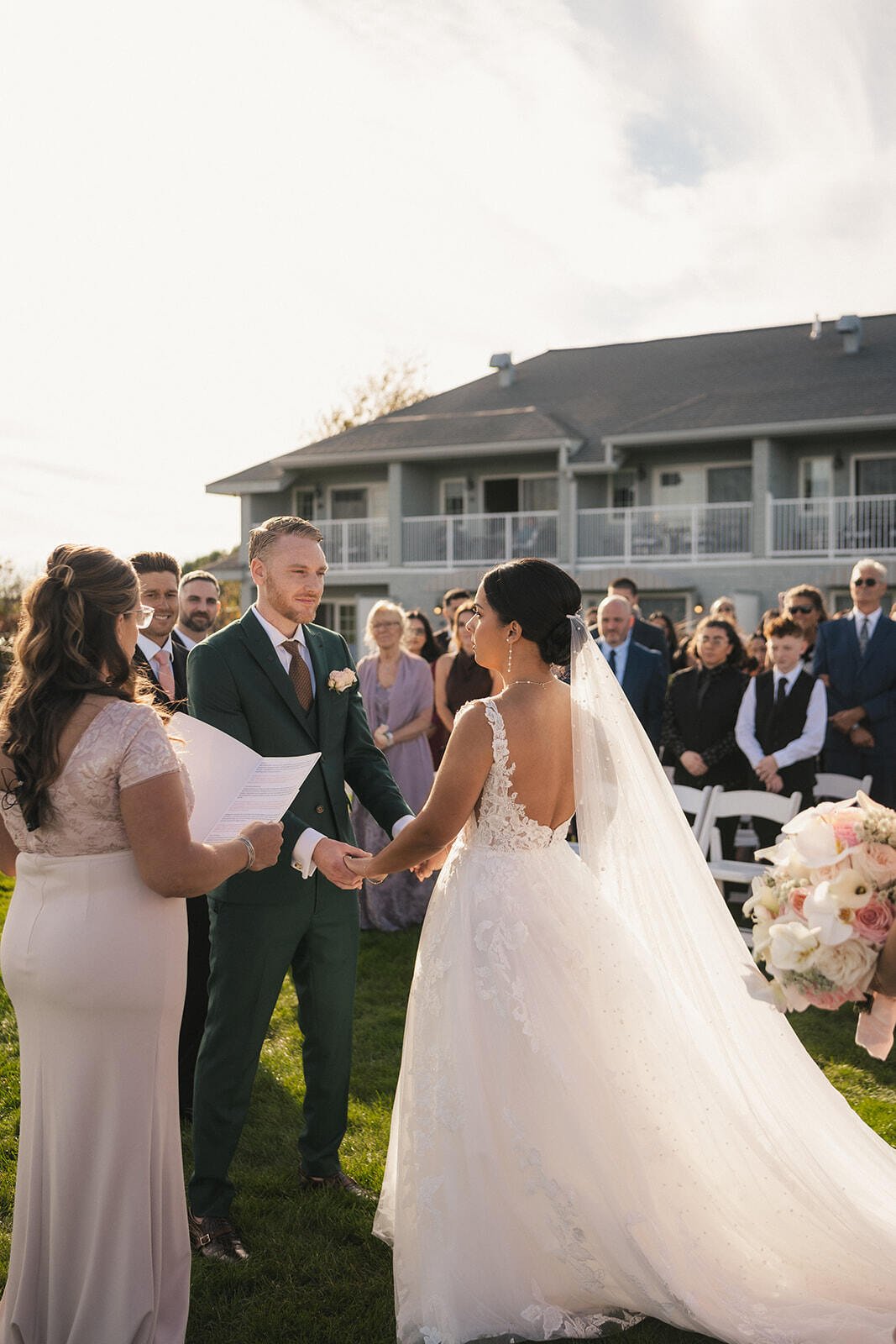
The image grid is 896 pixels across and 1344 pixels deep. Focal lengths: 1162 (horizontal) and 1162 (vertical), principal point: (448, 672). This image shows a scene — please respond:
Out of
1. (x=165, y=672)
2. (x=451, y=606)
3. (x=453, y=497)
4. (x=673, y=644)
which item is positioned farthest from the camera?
(x=453, y=497)

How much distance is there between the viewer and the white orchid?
292cm

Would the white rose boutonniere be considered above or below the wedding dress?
above

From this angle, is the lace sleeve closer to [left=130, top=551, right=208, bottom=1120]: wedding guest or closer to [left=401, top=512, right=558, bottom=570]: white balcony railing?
[left=130, top=551, right=208, bottom=1120]: wedding guest

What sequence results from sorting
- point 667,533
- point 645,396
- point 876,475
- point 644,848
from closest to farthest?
point 644,848
point 876,475
point 667,533
point 645,396

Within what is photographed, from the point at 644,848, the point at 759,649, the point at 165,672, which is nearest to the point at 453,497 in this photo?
the point at 759,649

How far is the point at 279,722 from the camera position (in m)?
4.39

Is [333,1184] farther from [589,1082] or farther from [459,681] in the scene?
[459,681]

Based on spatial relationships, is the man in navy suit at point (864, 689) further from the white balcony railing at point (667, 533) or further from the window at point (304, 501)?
the window at point (304, 501)

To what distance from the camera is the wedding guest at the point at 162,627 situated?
555cm

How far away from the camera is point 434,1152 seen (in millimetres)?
3744

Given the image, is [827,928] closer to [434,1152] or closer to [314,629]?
[434,1152]

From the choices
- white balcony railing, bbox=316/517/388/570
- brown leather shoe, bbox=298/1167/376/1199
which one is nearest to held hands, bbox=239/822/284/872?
brown leather shoe, bbox=298/1167/376/1199

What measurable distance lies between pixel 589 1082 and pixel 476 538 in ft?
80.0

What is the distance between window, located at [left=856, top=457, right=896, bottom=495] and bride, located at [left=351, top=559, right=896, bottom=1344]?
2286cm
